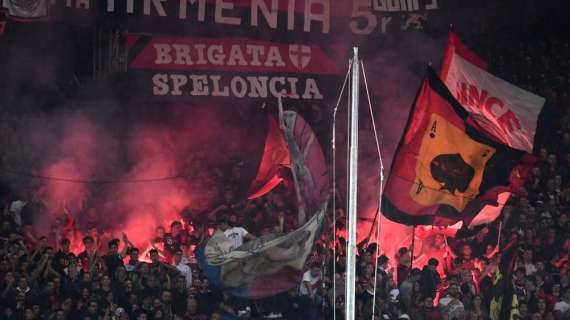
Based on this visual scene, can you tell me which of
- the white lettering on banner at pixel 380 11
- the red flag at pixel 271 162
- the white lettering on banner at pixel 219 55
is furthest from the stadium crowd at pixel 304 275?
the white lettering on banner at pixel 380 11

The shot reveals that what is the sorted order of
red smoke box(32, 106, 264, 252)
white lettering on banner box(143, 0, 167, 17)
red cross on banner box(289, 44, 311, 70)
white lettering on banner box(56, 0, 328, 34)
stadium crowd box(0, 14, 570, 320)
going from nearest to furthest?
stadium crowd box(0, 14, 570, 320) → red smoke box(32, 106, 264, 252) → white lettering on banner box(143, 0, 167, 17) → white lettering on banner box(56, 0, 328, 34) → red cross on banner box(289, 44, 311, 70)

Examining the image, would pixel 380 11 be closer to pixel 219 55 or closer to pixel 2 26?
pixel 219 55

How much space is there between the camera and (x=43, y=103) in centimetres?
1720

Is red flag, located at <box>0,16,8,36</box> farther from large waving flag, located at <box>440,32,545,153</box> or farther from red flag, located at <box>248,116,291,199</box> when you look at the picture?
large waving flag, located at <box>440,32,545,153</box>

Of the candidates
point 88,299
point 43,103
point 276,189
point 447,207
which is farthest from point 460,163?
point 43,103

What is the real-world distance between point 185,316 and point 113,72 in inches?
183

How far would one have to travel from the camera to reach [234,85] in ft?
56.7

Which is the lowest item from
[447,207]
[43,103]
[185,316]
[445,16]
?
[185,316]

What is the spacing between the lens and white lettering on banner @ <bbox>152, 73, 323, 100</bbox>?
56.4ft

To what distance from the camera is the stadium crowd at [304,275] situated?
1409 centimetres

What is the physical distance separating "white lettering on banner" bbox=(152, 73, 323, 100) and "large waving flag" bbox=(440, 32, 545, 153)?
2.55 metres

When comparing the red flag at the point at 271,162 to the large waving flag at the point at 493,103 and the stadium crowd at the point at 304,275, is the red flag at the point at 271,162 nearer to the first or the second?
the stadium crowd at the point at 304,275

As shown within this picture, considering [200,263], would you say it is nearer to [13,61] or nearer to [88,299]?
[88,299]

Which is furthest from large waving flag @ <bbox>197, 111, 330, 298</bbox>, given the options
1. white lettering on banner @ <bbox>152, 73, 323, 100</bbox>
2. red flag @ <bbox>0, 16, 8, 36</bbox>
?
red flag @ <bbox>0, 16, 8, 36</bbox>
